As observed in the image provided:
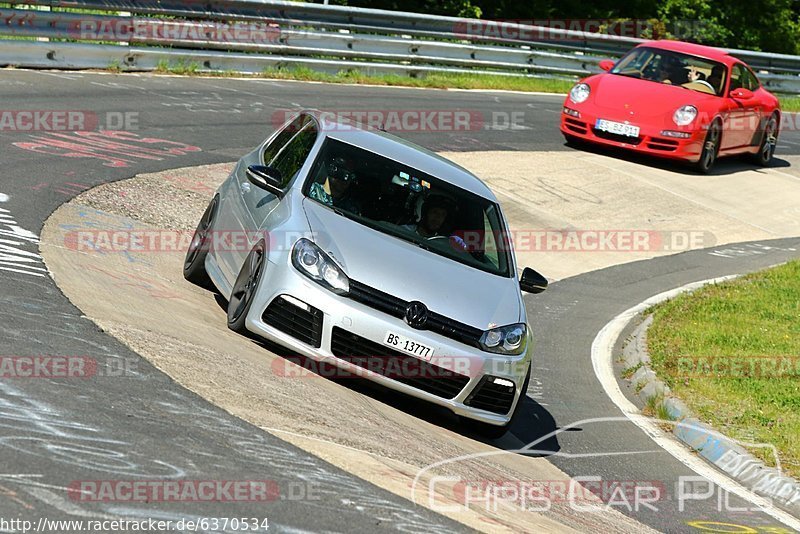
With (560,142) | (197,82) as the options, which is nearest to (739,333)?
(560,142)

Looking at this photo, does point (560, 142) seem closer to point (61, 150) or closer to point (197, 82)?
point (197, 82)

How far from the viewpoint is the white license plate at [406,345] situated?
7160 mm

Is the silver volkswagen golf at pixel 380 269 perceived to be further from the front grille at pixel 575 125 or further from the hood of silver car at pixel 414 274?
the front grille at pixel 575 125

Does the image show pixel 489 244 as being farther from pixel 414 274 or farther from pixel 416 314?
pixel 416 314

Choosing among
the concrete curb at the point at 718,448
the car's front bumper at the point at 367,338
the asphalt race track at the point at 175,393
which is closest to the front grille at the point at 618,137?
the asphalt race track at the point at 175,393

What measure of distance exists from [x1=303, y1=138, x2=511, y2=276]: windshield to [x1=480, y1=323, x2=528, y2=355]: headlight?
678mm

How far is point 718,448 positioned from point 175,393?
13.7ft

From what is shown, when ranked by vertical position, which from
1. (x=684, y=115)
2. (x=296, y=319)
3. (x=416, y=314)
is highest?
(x=684, y=115)

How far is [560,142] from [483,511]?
1455 cm

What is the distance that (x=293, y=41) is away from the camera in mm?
22562

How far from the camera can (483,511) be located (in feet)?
18.9

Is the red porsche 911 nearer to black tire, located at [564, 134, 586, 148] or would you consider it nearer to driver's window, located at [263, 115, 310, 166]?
black tire, located at [564, 134, 586, 148]

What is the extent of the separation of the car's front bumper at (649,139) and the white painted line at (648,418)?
5286 mm

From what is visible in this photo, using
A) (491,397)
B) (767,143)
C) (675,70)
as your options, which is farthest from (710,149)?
(491,397)
